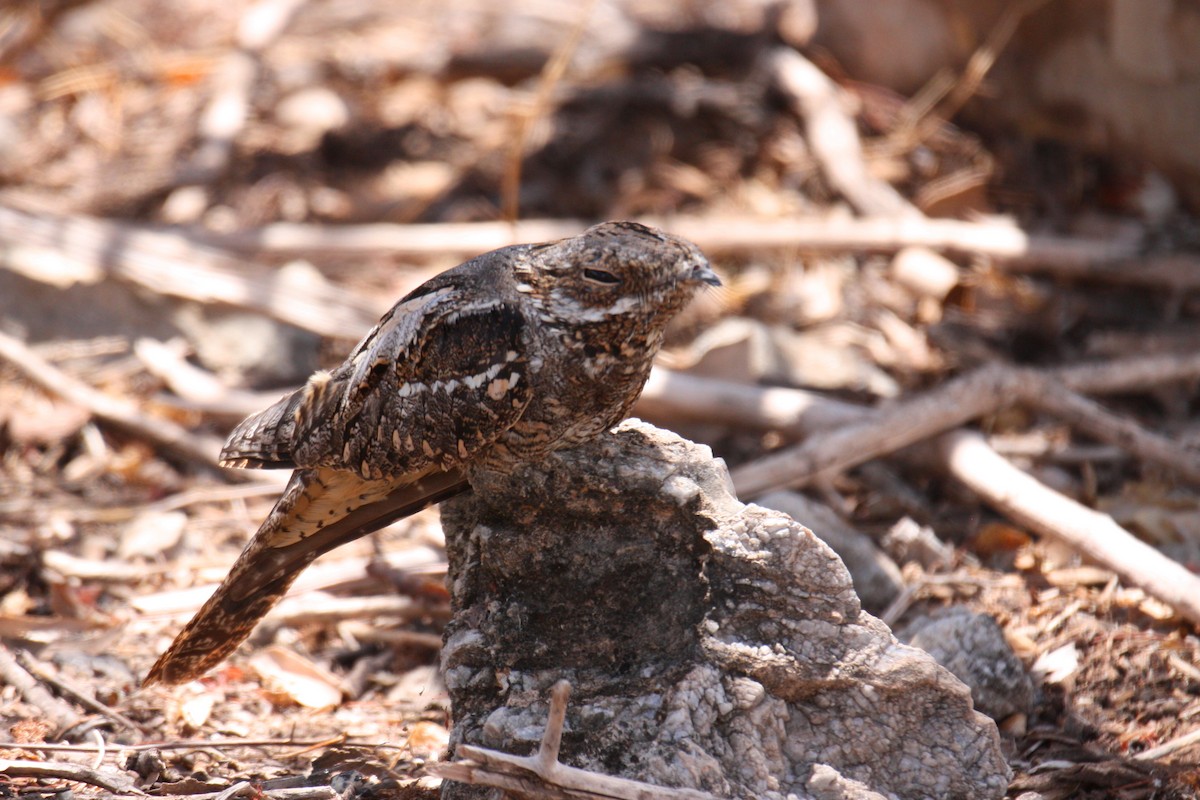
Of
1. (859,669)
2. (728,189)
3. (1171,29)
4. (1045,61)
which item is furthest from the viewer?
(728,189)

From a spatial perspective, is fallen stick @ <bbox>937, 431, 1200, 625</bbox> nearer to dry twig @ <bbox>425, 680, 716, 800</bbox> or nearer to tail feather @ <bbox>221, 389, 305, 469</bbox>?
dry twig @ <bbox>425, 680, 716, 800</bbox>

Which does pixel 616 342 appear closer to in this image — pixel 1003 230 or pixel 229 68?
pixel 1003 230

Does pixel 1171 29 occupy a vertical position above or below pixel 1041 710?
above

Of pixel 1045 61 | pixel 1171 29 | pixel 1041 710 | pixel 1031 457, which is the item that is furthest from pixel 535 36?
pixel 1041 710

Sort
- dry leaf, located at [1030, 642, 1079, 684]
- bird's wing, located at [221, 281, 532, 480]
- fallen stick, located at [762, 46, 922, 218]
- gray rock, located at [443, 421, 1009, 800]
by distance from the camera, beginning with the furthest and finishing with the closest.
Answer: fallen stick, located at [762, 46, 922, 218]
dry leaf, located at [1030, 642, 1079, 684]
bird's wing, located at [221, 281, 532, 480]
gray rock, located at [443, 421, 1009, 800]

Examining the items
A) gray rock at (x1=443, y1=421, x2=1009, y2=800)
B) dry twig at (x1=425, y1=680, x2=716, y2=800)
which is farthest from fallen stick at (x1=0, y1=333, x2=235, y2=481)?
dry twig at (x1=425, y1=680, x2=716, y2=800)

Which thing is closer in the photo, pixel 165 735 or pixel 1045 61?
pixel 165 735
